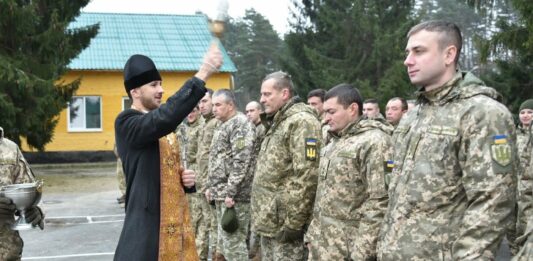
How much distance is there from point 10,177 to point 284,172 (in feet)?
7.99

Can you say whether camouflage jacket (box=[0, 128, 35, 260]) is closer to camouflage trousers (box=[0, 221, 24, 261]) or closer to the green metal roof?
camouflage trousers (box=[0, 221, 24, 261])

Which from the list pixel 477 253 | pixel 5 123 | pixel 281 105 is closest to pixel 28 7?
pixel 5 123

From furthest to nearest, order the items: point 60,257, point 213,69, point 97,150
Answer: point 97,150, point 60,257, point 213,69

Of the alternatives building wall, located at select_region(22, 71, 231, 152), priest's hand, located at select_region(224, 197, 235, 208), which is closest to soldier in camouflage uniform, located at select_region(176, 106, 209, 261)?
priest's hand, located at select_region(224, 197, 235, 208)

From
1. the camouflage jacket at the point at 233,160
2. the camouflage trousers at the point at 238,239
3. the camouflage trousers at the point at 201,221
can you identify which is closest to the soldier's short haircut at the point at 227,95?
the camouflage jacket at the point at 233,160

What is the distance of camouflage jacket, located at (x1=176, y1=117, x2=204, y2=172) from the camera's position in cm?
935

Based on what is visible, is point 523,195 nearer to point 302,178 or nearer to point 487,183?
point 302,178

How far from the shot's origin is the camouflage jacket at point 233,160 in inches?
275

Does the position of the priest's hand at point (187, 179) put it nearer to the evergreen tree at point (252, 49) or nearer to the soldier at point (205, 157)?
the soldier at point (205, 157)

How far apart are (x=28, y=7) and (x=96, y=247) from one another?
12.0m

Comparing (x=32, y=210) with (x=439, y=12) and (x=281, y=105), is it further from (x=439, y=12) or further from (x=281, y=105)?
(x=439, y=12)

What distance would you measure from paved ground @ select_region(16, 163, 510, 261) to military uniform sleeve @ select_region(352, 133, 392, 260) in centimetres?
461

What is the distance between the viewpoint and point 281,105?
5.89 meters

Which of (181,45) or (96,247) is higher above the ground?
(181,45)
